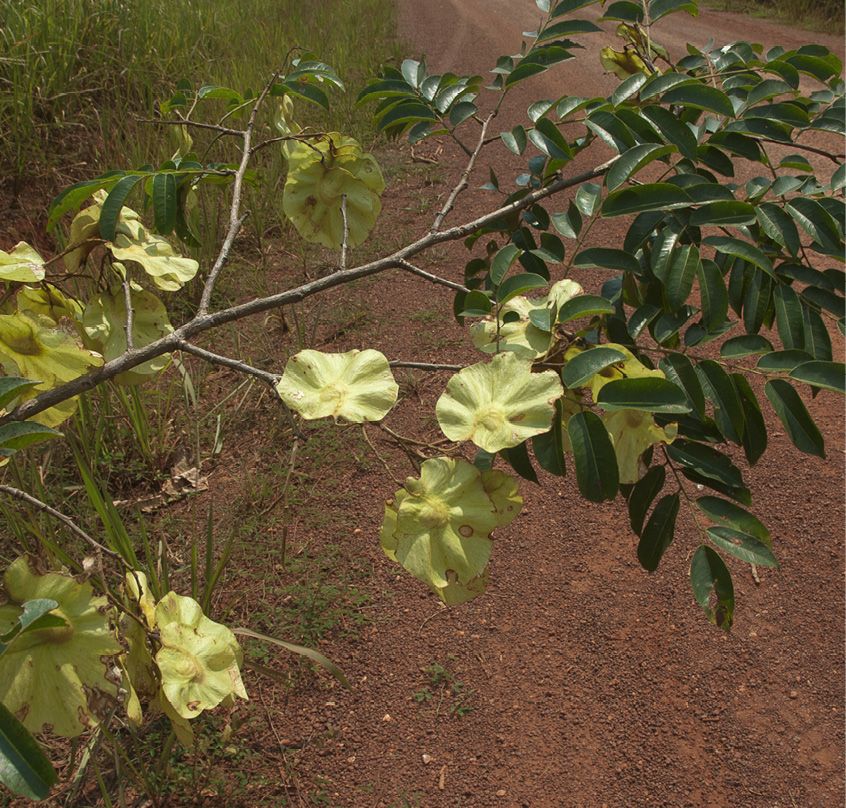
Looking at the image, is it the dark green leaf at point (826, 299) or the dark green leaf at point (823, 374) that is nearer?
the dark green leaf at point (823, 374)

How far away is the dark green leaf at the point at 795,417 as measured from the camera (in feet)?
2.13

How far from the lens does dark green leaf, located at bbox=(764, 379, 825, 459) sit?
2.13 feet

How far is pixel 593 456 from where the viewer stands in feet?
2.03

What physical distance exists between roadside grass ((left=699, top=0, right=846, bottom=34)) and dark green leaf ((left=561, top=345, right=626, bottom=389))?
6.29 metres

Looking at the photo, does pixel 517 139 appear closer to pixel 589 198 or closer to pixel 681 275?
pixel 589 198

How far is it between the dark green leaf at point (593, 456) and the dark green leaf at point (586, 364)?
4cm

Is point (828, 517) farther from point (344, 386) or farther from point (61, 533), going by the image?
point (61, 533)

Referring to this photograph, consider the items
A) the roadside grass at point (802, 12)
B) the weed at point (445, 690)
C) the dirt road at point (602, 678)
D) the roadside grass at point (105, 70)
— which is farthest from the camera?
the roadside grass at point (802, 12)

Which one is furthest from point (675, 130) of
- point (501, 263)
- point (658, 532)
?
point (658, 532)

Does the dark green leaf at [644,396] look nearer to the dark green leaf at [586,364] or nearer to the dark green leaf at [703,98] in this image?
the dark green leaf at [586,364]

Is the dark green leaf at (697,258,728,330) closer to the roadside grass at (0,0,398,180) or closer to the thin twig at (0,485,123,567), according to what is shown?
the thin twig at (0,485,123,567)

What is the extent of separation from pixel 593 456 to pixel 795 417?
229 millimetres

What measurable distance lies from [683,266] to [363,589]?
4.06 ft

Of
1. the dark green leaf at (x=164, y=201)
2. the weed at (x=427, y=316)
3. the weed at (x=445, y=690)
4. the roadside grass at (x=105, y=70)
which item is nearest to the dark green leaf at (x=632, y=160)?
the dark green leaf at (x=164, y=201)
